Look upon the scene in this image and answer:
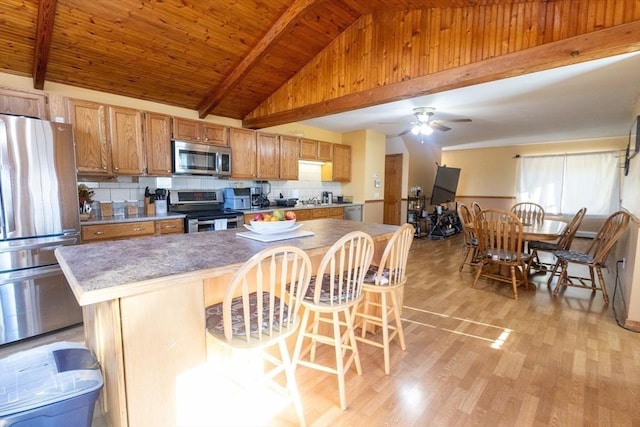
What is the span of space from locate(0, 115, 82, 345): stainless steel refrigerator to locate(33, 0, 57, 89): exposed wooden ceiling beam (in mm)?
785

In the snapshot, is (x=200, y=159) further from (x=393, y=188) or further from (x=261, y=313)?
(x=393, y=188)

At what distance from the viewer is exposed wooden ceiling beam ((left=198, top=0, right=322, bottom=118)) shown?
9.38ft

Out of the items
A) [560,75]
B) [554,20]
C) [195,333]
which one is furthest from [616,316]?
[195,333]

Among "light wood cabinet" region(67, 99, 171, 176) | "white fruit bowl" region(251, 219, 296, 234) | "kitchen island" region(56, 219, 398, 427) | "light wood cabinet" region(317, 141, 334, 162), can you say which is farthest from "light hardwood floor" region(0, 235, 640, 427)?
"light wood cabinet" region(317, 141, 334, 162)

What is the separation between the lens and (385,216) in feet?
25.5

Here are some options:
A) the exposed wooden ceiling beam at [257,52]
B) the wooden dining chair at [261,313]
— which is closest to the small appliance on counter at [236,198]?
the exposed wooden ceiling beam at [257,52]

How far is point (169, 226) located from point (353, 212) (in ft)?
11.9

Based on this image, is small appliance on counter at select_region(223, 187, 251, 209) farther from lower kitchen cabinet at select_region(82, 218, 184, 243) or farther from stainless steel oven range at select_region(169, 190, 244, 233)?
lower kitchen cabinet at select_region(82, 218, 184, 243)

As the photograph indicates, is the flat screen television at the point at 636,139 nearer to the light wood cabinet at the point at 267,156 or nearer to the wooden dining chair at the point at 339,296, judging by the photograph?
the wooden dining chair at the point at 339,296

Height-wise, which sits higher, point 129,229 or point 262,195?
point 262,195

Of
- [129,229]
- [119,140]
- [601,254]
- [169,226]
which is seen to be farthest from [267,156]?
[601,254]

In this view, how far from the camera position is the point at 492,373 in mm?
1972

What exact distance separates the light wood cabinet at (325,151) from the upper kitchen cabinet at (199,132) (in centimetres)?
194

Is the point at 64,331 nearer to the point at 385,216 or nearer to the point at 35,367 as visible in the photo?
the point at 35,367
